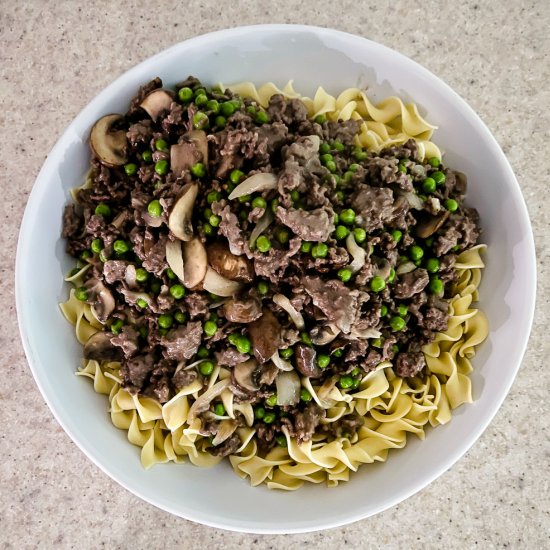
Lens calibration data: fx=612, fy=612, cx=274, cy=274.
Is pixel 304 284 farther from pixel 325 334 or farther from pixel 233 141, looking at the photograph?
pixel 233 141

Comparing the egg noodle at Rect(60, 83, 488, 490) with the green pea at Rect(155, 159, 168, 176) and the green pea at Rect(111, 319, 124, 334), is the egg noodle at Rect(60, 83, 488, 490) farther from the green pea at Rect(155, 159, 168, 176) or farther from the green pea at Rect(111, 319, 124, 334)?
the green pea at Rect(155, 159, 168, 176)

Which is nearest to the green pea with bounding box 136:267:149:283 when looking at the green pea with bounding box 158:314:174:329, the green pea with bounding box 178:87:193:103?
the green pea with bounding box 158:314:174:329

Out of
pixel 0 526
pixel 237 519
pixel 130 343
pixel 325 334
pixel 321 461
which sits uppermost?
pixel 325 334

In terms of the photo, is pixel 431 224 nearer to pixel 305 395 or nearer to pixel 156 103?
pixel 305 395

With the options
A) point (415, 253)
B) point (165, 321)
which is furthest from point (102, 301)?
point (415, 253)

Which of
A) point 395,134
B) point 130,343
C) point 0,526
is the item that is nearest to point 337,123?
point 395,134

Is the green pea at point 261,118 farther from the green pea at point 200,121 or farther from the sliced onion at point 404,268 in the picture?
the sliced onion at point 404,268
